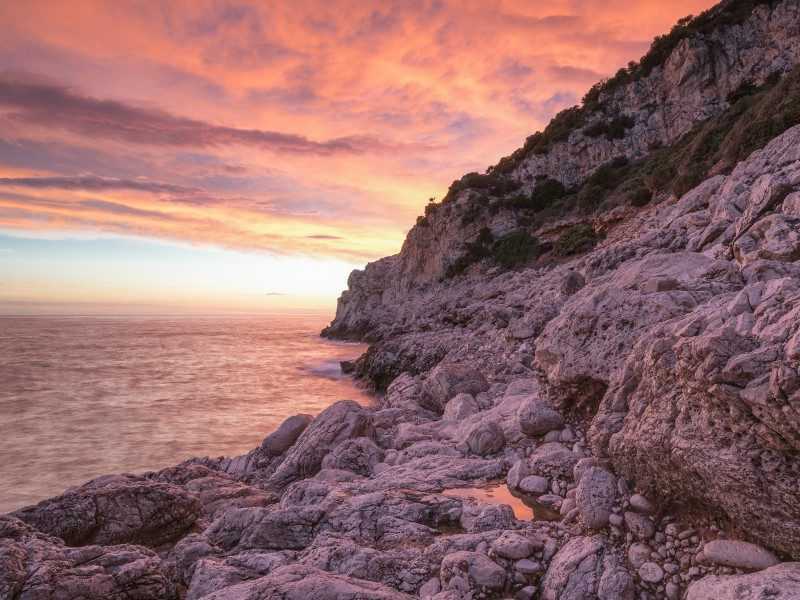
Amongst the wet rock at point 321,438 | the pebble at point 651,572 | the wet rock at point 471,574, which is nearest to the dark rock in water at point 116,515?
the wet rock at point 321,438

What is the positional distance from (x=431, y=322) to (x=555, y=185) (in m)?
29.5

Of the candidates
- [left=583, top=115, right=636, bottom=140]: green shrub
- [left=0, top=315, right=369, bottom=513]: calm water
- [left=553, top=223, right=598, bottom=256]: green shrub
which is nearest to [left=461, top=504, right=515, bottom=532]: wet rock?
[left=0, top=315, right=369, bottom=513]: calm water

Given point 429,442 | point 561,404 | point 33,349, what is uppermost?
point 561,404

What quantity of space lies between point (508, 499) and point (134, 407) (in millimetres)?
25753

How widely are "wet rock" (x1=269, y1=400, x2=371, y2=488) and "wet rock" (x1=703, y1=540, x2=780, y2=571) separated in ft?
26.7

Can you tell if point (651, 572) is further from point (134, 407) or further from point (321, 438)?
point (134, 407)

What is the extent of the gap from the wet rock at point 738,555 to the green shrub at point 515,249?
1535 inches

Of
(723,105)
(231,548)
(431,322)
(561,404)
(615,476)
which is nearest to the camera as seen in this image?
(615,476)

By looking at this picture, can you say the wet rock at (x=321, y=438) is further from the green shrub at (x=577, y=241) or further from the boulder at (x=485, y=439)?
the green shrub at (x=577, y=241)

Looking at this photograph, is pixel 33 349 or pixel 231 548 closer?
pixel 231 548

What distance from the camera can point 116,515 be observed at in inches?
337

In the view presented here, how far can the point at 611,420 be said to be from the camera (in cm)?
606

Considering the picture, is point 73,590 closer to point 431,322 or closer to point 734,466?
point 734,466

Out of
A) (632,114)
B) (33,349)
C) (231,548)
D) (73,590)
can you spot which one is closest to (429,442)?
(231,548)
